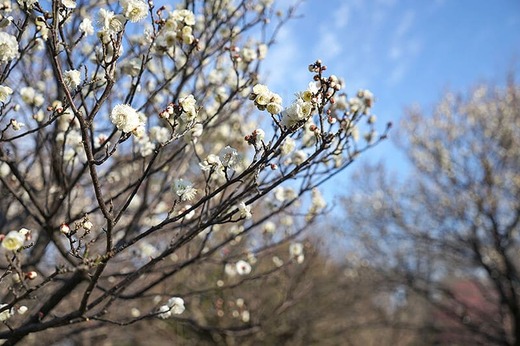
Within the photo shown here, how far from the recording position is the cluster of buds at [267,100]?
198 cm

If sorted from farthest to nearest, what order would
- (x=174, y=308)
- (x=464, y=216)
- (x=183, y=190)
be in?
(x=464, y=216), (x=174, y=308), (x=183, y=190)

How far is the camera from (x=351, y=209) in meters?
12.7

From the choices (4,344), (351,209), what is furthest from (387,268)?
(4,344)

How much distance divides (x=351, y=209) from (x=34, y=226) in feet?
32.0

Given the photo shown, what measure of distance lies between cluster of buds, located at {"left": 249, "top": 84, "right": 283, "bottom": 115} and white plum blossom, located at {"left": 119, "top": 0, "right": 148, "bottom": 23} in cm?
69

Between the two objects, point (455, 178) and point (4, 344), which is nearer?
point (4, 344)

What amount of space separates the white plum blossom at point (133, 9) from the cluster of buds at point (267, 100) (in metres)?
0.69

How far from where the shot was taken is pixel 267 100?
6.51 ft

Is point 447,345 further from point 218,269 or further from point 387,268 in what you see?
point 218,269

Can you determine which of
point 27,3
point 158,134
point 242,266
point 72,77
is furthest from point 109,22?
point 242,266

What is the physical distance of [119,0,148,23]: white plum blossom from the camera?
6.81 ft

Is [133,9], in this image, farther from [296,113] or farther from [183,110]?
[296,113]

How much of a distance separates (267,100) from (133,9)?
2.64ft

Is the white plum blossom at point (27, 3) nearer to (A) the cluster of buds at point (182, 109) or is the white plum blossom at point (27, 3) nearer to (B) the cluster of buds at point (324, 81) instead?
(A) the cluster of buds at point (182, 109)
